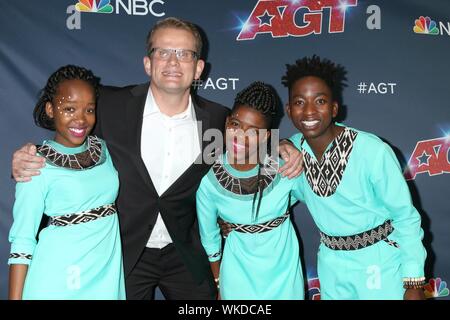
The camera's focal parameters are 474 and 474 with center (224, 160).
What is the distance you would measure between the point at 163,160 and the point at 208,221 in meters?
0.33

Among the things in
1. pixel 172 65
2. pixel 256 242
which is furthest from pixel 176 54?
pixel 256 242

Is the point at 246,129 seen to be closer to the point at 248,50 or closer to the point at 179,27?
the point at 179,27

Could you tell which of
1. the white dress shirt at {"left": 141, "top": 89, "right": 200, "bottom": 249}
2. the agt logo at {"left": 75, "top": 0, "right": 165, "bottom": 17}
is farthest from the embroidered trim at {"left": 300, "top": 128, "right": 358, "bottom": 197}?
the agt logo at {"left": 75, "top": 0, "right": 165, "bottom": 17}

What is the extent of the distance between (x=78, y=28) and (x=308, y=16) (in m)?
1.28

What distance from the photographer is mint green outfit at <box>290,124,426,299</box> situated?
5.74 ft

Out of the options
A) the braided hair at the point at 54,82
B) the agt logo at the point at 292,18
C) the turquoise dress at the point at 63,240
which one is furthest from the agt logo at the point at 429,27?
the turquoise dress at the point at 63,240

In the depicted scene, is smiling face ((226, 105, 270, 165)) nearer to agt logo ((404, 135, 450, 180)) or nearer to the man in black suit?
the man in black suit

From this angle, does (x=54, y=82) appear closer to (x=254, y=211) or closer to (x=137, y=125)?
(x=137, y=125)

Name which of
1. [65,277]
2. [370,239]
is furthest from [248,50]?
[65,277]

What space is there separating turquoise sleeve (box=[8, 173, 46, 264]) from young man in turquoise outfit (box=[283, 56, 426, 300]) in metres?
0.99

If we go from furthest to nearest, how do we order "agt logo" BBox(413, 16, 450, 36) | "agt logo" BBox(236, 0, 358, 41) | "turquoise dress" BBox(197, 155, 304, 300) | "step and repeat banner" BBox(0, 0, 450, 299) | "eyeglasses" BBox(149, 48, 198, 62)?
1. "agt logo" BBox(413, 16, 450, 36)
2. "agt logo" BBox(236, 0, 358, 41)
3. "step and repeat banner" BBox(0, 0, 450, 299)
4. "eyeglasses" BBox(149, 48, 198, 62)
5. "turquoise dress" BBox(197, 155, 304, 300)

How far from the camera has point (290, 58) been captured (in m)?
2.70

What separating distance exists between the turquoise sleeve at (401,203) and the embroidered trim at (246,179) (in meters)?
0.41

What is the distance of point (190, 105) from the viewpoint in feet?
7.13
